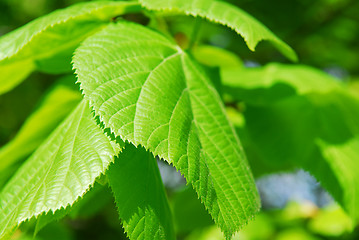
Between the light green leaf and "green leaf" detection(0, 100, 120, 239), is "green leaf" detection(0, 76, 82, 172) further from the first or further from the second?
the light green leaf

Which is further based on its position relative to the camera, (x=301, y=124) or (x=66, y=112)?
(x=301, y=124)

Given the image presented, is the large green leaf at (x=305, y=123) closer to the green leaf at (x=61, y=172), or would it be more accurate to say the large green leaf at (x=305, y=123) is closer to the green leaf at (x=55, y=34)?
the green leaf at (x=55, y=34)

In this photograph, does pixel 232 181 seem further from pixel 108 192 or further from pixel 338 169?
pixel 108 192

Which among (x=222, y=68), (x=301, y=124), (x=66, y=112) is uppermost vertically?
(x=66, y=112)


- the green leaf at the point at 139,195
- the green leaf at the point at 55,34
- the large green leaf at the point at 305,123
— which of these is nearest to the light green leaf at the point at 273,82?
the large green leaf at the point at 305,123

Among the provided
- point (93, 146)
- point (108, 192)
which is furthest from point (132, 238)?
point (108, 192)

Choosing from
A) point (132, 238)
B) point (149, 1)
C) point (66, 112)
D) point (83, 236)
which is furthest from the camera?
point (83, 236)

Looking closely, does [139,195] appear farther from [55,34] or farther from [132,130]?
[55,34]

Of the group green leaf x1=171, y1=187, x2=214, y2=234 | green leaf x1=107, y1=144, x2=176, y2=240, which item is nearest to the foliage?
green leaf x1=107, y1=144, x2=176, y2=240
